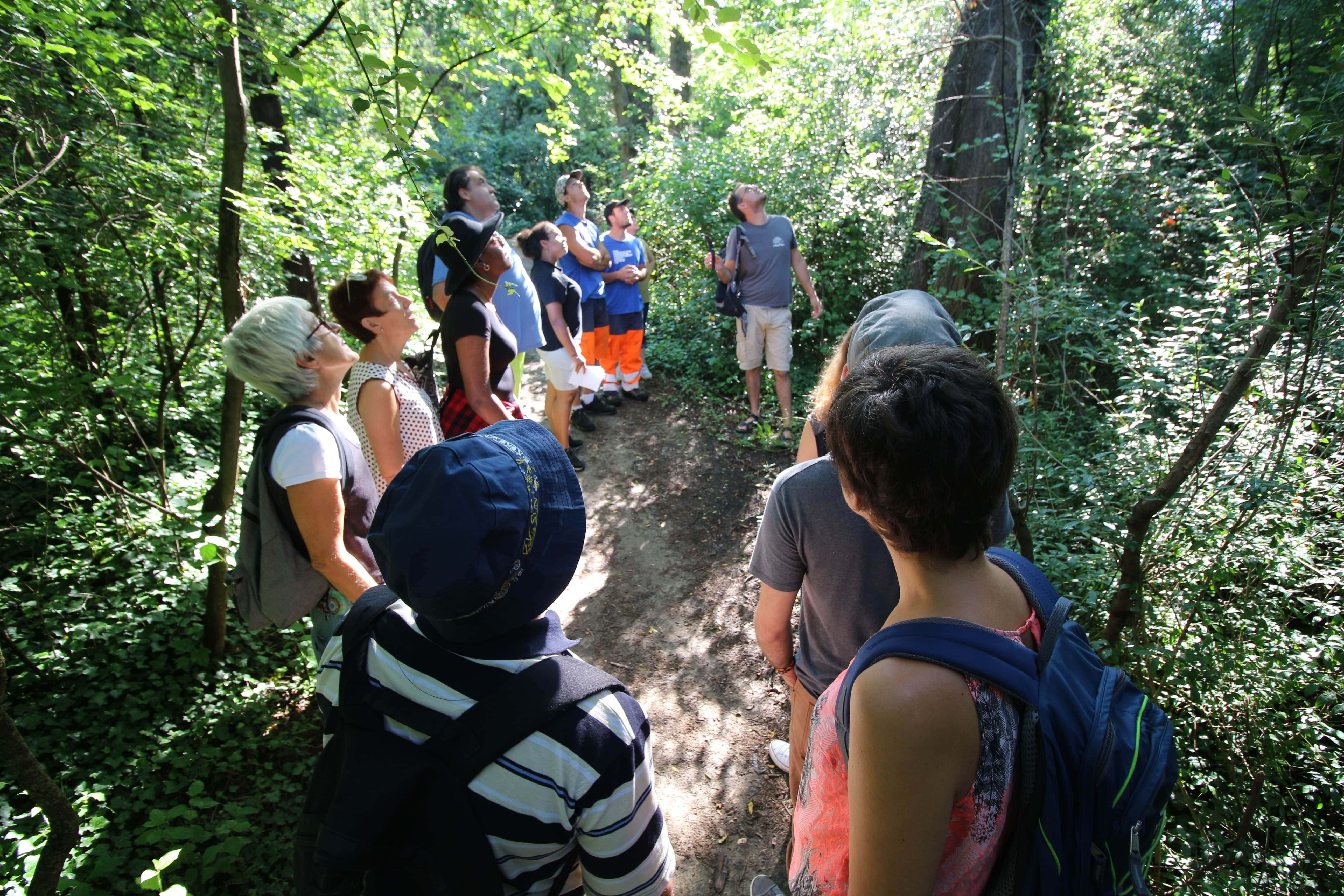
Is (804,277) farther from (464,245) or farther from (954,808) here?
(954,808)

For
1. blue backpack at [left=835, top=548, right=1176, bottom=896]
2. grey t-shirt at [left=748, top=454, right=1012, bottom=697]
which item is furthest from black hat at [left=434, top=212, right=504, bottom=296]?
blue backpack at [left=835, top=548, right=1176, bottom=896]

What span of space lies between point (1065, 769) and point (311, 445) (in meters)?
2.07

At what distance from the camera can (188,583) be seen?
10.6ft

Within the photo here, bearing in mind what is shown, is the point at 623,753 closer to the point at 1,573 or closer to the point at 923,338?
the point at 923,338

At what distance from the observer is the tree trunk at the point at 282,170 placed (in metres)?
3.83

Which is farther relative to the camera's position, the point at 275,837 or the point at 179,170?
the point at 179,170

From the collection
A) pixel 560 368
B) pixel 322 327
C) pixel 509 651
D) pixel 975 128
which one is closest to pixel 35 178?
pixel 322 327

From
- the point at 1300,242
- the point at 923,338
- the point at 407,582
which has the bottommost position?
the point at 407,582

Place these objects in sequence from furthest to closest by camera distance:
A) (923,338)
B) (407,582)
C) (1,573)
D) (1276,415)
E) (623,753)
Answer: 1. (1,573)
2. (1276,415)
3. (923,338)
4. (623,753)
5. (407,582)

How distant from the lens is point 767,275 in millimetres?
5719

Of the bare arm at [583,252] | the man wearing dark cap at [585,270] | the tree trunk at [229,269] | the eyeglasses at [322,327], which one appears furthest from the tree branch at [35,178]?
the bare arm at [583,252]

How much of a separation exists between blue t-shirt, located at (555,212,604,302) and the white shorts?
997mm

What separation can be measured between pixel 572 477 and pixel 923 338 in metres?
1.28

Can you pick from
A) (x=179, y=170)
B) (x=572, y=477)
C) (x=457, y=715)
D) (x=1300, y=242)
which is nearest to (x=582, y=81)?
(x=179, y=170)
